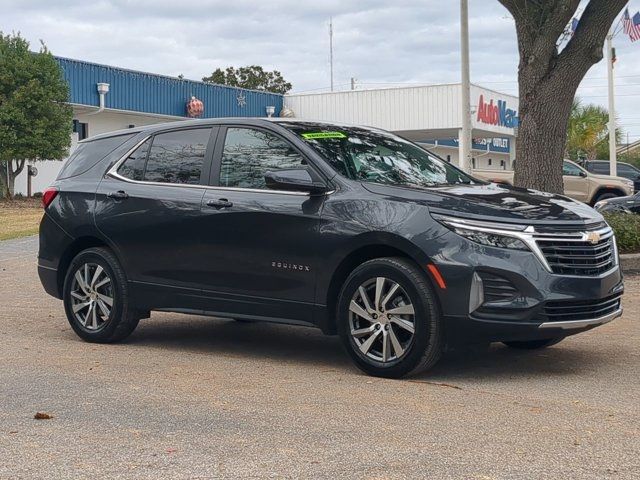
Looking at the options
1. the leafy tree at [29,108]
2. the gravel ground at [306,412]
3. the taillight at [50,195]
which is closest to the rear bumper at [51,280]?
the gravel ground at [306,412]

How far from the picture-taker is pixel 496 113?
4288 cm

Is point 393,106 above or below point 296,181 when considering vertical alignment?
above

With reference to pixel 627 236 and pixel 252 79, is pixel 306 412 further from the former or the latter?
pixel 252 79

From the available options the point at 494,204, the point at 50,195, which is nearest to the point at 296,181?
the point at 494,204

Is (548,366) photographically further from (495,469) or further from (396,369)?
(495,469)

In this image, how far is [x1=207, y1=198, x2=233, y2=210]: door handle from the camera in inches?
282

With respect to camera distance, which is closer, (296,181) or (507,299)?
(507,299)

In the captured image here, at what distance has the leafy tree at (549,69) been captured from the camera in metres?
11.8

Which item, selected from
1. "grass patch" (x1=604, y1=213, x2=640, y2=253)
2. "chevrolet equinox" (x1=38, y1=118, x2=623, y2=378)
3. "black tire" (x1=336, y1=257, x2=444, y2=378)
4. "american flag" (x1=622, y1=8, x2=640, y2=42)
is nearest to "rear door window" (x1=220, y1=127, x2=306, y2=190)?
"chevrolet equinox" (x1=38, y1=118, x2=623, y2=378)

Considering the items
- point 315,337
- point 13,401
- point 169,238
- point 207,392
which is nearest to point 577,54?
point 315,337

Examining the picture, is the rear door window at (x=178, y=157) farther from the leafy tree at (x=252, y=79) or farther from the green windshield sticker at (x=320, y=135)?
the leafy tree at (x=252, y=79)

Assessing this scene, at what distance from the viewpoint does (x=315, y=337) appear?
8.47 m

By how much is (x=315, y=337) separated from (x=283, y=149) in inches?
79.8

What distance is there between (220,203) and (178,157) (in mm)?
840
